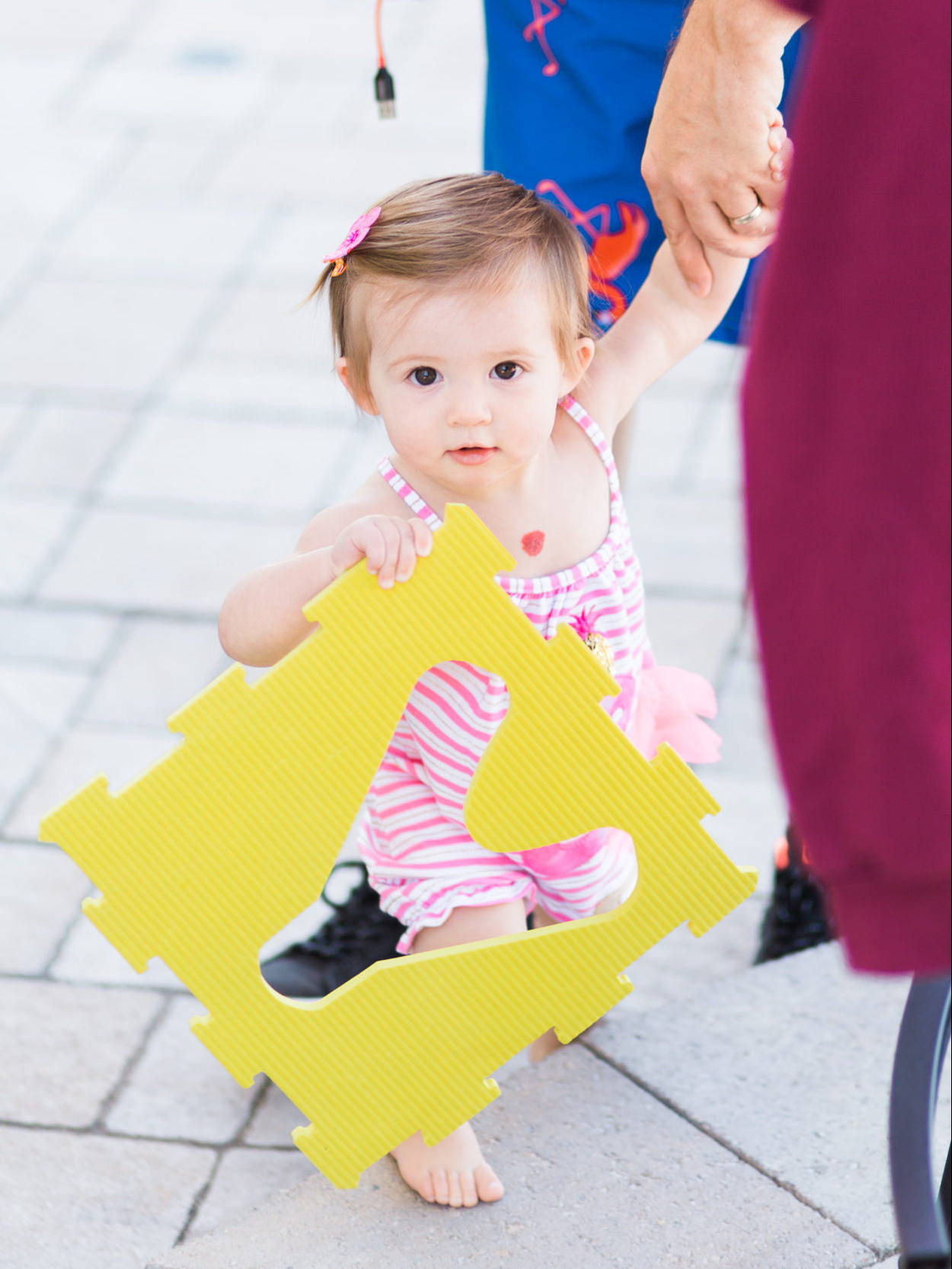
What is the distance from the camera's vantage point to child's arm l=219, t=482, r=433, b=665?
121cm

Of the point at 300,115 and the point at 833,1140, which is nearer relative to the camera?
the point at 833,1140

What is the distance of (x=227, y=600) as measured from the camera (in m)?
1.34

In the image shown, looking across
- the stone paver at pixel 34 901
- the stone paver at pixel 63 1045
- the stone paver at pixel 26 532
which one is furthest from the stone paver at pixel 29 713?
the stone paver at pixel 63 1045

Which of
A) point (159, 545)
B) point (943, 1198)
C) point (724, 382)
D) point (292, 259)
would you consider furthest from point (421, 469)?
point (292, 259)

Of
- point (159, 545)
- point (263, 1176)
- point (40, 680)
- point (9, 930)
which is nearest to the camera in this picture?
point (263, 1176)

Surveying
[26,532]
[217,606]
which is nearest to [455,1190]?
[217,606]

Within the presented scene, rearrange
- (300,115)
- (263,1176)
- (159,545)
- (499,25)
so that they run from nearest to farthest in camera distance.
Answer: (263,1176), (499,25), (159,545), (300,115)

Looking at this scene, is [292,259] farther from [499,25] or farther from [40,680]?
[499,25]

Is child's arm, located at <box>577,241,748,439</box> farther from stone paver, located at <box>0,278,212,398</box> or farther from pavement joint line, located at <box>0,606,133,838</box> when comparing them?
stone paver, located at <box>0,278,212,398</box>

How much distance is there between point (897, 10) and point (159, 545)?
89.4 inches

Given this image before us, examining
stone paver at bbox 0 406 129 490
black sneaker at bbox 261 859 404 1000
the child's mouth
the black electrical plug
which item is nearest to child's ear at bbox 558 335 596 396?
the child's mouth

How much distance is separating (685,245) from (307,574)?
562mm

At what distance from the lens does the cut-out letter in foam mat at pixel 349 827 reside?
1.24 meters

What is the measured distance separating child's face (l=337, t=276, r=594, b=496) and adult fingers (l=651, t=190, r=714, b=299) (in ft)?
0.69
